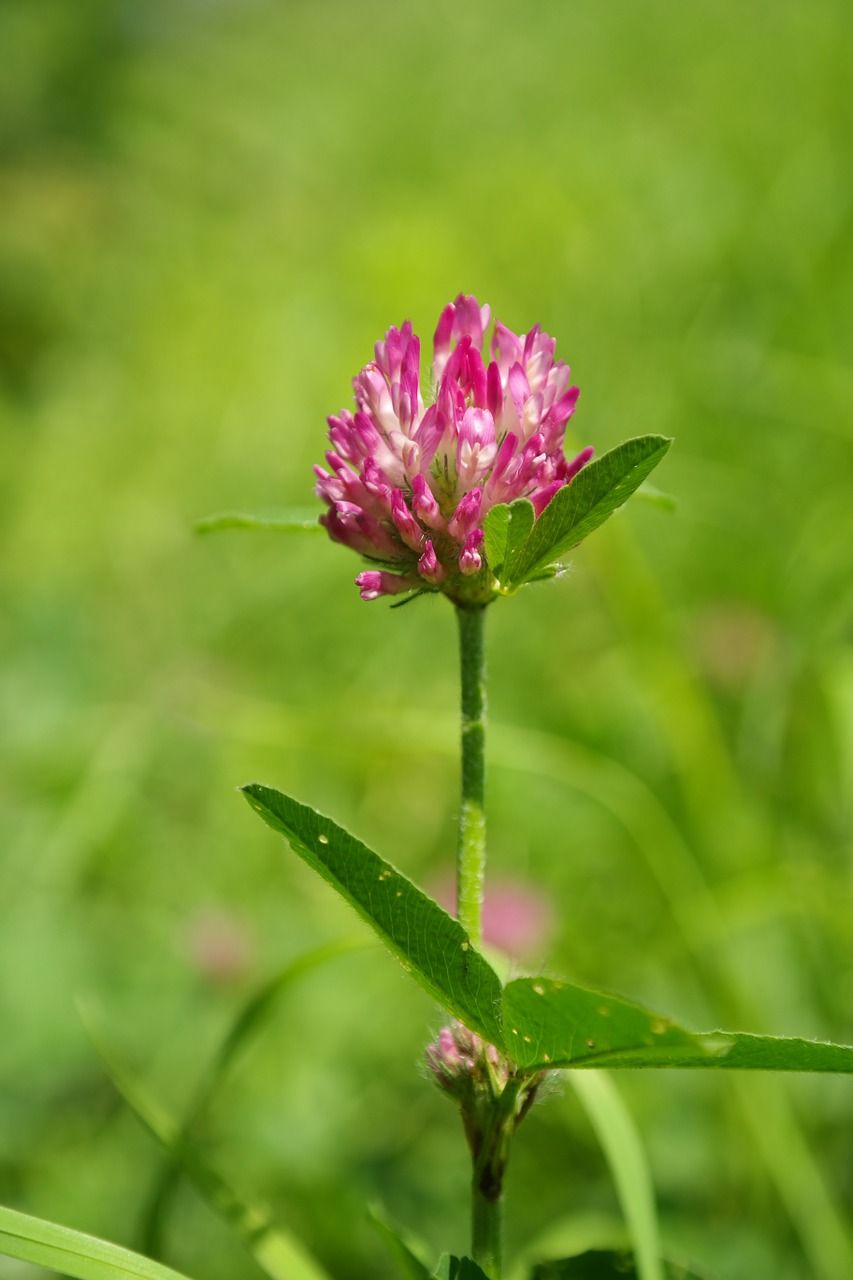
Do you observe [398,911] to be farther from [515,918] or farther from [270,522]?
[515,918]

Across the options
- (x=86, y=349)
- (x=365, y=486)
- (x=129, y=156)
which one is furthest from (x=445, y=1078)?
(x=129, y=156)

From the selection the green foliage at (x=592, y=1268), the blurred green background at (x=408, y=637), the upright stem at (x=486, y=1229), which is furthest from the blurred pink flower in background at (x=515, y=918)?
the upright stem at (x=486, y=1229)

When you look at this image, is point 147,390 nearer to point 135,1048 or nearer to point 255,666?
point 255,666

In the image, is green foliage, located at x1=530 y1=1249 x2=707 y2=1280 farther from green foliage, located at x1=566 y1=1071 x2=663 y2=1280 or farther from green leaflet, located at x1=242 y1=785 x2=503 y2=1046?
green leaflet, located at x1=242 y1=785 x2=503 y2=1046

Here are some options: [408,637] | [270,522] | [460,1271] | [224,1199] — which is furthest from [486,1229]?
[408,637]

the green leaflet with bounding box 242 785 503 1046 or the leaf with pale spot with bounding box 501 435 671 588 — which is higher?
the leaf with pale spot with bounding box 501 435 671 588

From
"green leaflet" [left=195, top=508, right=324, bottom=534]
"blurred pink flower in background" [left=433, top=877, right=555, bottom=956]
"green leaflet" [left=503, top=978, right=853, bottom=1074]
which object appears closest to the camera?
"green leaflet" [left=503, top=978, right=853, bottom=1074]

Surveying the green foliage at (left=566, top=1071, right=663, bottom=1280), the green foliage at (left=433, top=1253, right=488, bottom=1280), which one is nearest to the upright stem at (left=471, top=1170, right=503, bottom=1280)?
the green foliage at (left=433, top=1253, right=488, bottom=1280)
